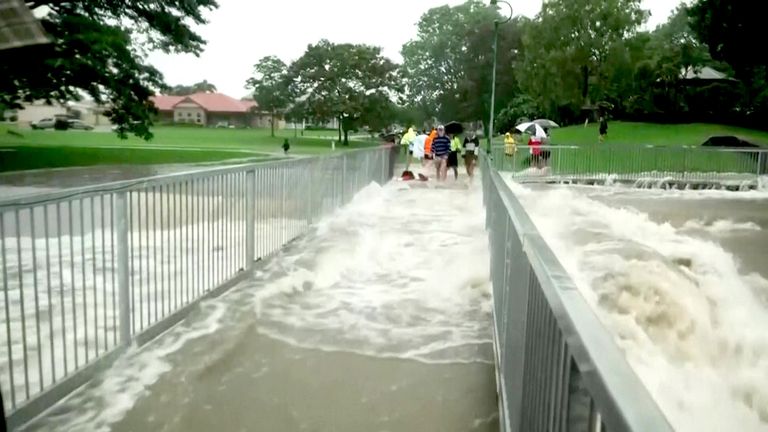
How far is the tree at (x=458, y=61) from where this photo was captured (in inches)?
2990

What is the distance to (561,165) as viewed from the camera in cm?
2738

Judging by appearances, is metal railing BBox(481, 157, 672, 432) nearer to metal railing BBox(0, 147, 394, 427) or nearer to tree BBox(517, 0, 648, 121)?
metal railing BBox(0, 147, 394, 427)

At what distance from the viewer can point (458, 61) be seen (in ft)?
271

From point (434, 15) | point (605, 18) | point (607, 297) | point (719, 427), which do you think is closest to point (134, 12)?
point (607, 297)

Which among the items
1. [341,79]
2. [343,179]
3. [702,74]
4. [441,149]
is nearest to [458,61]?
[341,79]

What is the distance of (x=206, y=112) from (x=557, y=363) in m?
137

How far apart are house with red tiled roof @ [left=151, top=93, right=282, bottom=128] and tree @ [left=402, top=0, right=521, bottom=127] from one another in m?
50.3

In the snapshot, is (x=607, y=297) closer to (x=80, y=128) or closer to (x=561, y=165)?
(x=561, y=165)

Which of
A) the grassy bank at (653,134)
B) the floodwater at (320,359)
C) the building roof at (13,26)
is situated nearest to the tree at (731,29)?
the grassy bank at (653,134)

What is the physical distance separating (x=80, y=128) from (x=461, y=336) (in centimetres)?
10292

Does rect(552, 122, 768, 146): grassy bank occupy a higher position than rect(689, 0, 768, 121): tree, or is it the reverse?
rect(689, 0, 768, 121): tree

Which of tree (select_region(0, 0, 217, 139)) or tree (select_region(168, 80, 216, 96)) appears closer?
tree (select_region(0, 0, 217, 139))

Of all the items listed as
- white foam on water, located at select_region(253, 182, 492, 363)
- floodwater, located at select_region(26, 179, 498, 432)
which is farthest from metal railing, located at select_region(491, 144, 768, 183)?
floodwater, located at select_region(26, 179, 498, 432)

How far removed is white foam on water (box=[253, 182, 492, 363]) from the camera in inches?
232
